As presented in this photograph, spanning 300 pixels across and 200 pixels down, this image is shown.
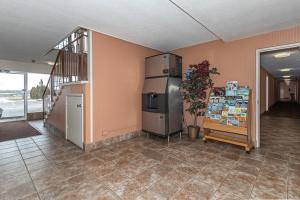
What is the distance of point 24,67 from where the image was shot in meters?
6.75

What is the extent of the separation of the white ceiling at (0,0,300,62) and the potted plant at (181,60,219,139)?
76 cm

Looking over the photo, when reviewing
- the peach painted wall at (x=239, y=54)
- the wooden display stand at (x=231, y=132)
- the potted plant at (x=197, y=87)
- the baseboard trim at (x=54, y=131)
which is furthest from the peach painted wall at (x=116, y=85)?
the wooden display stand at (x=231, y=132)

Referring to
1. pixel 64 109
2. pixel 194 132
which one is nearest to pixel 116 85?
pixel 64 109

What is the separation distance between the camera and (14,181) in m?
2.13

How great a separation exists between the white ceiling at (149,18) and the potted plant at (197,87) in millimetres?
→ 763

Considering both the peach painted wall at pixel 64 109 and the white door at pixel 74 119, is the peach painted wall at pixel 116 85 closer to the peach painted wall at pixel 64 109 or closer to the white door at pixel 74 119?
the peach painted wall at pixel 64 109

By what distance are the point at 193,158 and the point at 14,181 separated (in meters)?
2.74

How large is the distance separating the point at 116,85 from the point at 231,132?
9.22ft

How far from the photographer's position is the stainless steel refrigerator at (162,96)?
12.5 feet

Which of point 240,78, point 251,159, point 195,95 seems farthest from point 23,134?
point 240,78

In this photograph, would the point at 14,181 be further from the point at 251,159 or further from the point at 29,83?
the point at 29,83

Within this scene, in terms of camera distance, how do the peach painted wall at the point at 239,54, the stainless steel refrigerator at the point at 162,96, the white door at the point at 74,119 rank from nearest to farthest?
1. the peach painted wall at the point at 239,54
2. the white door at the point at 74,119
3. the stainless steel refrigerator at the point at 162,96

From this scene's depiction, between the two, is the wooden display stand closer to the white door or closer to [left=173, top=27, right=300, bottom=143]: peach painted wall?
[left=173, top=27, right=300, bottom=143]: peach painted wall

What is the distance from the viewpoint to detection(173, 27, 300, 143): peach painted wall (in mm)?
3191
